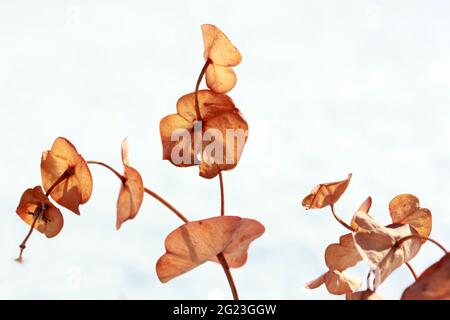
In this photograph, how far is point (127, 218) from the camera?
10.5 inches

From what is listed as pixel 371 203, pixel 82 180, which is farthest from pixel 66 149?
pixel 371 203

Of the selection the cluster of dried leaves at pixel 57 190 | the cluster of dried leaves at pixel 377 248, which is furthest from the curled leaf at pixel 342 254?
the cluster of dried leaves at pixel 57 190

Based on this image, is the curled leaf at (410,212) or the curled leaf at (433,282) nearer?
the curled leaf at (433,282)

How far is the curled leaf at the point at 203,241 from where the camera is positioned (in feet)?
0.91

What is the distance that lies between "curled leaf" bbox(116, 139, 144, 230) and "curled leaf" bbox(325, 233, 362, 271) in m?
0.09

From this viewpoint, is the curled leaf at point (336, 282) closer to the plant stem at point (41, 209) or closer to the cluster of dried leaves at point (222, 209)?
the cluster of dried leaves at point (222, 209)

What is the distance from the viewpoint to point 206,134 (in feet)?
1.06

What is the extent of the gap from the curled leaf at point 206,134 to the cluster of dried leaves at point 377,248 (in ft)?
0.13

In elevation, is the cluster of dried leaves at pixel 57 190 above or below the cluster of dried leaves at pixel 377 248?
above

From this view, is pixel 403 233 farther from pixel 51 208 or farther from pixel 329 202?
pixel 51 208

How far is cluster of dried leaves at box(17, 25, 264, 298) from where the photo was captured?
276mm

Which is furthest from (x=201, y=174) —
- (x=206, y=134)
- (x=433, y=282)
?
(x=433, y=282)

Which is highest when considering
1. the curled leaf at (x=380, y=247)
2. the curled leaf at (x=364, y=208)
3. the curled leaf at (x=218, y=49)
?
the curled leaf at (x=218, y=49)

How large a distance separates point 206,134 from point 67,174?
0.06m
